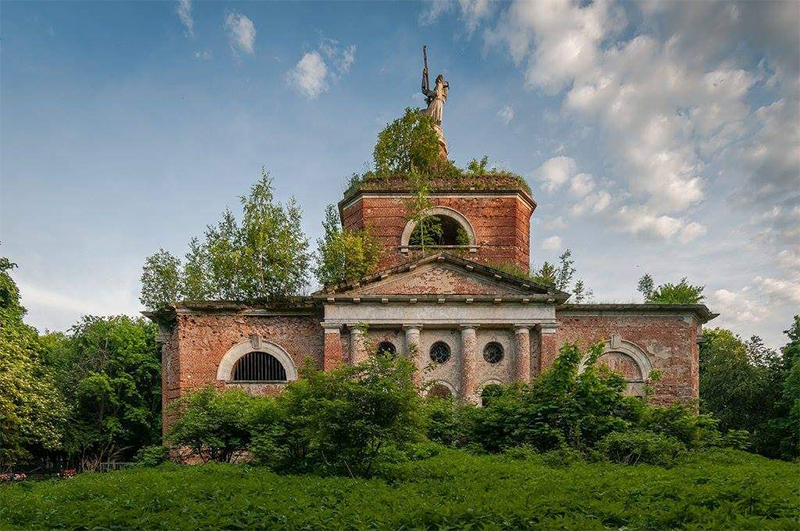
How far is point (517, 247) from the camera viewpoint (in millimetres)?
22500

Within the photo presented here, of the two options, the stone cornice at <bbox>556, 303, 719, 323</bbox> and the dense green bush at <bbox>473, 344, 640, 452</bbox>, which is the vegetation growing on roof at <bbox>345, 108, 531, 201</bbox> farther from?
the dense green bush at <bbox>473, 344, 640, 452</bbox>

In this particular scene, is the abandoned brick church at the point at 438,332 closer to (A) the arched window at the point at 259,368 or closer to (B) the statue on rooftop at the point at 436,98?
(A) the arched window at the point at 259,368

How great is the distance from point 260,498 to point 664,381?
592 inches

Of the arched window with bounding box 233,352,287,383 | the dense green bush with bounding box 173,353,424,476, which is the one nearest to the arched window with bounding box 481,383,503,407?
the arched window with bounding box 233,352,287,383

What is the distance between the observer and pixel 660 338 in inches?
790

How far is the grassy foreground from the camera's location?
25.5 feet

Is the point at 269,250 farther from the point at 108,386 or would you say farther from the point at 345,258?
the point at 108,386

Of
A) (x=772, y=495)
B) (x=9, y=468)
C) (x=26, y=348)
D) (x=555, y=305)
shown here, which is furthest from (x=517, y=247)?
(x=9, y=468)

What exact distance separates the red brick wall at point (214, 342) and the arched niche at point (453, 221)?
173 inches

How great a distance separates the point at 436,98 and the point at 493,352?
1133 centimetres

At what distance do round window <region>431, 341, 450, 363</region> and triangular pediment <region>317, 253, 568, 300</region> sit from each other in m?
1.67

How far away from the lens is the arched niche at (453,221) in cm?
2212

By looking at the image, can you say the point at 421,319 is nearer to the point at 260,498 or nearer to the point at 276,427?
the point at 276,427

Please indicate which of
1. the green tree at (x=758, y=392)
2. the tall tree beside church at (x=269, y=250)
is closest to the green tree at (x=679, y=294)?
the green tree at (x=758, y=392)
